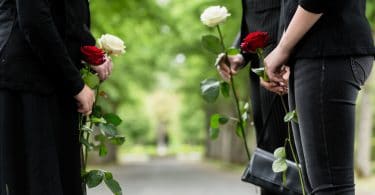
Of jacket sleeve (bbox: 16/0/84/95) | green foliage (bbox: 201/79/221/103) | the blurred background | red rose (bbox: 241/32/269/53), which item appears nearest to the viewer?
jacket sleeve (bbox: 16/0/84/95)

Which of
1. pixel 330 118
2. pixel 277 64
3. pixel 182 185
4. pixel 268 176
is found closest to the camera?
pixel 330 118

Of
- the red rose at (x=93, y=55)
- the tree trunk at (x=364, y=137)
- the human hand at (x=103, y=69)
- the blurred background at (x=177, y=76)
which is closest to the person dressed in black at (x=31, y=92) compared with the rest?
the red rose at (x=93, y=55)

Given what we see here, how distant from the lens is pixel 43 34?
237 cm

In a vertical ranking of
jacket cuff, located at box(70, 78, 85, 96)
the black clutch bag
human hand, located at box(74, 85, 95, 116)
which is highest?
jacket cuff, located at box(70, 78, 85, 96)

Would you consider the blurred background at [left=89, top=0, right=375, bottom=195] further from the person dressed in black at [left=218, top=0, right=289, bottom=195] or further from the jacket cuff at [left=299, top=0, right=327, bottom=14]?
the jacket cuff at [left=299, top=0, right=327, bottom=14]

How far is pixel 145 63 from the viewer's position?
87.9 feet

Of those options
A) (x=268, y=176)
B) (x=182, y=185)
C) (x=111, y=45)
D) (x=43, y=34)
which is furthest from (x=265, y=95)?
(x=182, y=185)

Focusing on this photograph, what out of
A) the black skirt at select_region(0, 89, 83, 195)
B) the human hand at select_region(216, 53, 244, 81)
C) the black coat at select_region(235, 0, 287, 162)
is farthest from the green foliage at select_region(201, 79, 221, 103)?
the black skirt at select_region(0, 89, 83, 195)

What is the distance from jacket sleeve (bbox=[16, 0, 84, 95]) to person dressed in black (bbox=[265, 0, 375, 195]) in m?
0.86

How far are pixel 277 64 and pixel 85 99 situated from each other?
2.56 ft

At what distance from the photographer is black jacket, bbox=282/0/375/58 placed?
2.10m

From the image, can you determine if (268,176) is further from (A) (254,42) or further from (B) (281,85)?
(A) (254,42)

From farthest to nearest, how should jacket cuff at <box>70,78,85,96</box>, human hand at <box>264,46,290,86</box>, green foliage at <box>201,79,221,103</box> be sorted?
green foliage at <box>201,79,221,103</box>, jacket cuff at <box>70,78,85,96</box>, human hand at <box>264,46,290,86</box>

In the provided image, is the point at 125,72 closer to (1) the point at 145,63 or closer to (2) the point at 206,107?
(1) the point at 145,63
